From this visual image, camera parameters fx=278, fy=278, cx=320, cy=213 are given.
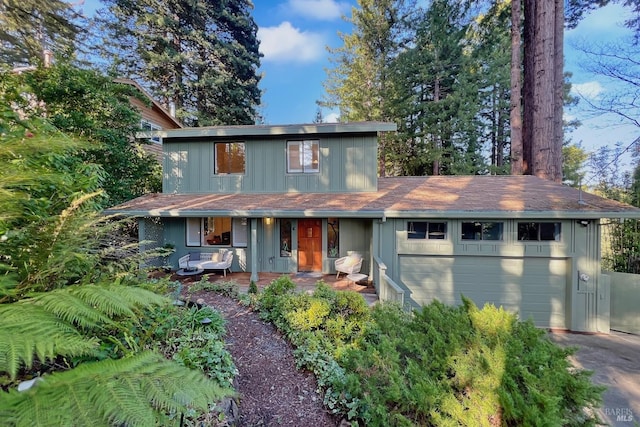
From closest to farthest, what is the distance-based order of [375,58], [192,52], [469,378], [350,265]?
[469,378], [350,265], [192,52], [375,58]

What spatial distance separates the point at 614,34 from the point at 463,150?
7.64 meters

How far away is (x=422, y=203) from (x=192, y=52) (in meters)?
17.0

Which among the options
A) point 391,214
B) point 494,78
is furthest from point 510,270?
point 494,78

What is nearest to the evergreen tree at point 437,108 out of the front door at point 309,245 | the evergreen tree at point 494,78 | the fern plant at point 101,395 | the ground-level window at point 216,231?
the evergreen tree at point 494,78

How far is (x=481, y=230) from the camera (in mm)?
6941

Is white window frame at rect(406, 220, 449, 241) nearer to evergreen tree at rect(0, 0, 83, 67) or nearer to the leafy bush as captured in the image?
the leafy bush

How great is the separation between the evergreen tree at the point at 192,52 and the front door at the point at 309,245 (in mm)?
12105

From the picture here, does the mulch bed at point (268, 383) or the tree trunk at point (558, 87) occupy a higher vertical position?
the tree trunk at point (558, 87)

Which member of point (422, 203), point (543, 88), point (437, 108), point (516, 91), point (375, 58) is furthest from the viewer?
point (375, 58)

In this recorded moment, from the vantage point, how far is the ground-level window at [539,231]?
673 centimetres

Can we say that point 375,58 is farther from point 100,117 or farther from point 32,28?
point 32,28

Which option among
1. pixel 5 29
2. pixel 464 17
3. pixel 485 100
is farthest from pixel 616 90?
pixel 5 29

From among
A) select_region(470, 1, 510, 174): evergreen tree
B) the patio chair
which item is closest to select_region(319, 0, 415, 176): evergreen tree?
select_region(470, 1, 510, 174): evergreen tree

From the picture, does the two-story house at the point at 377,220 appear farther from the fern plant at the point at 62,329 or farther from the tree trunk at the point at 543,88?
the fern plant at the point at 62,329
